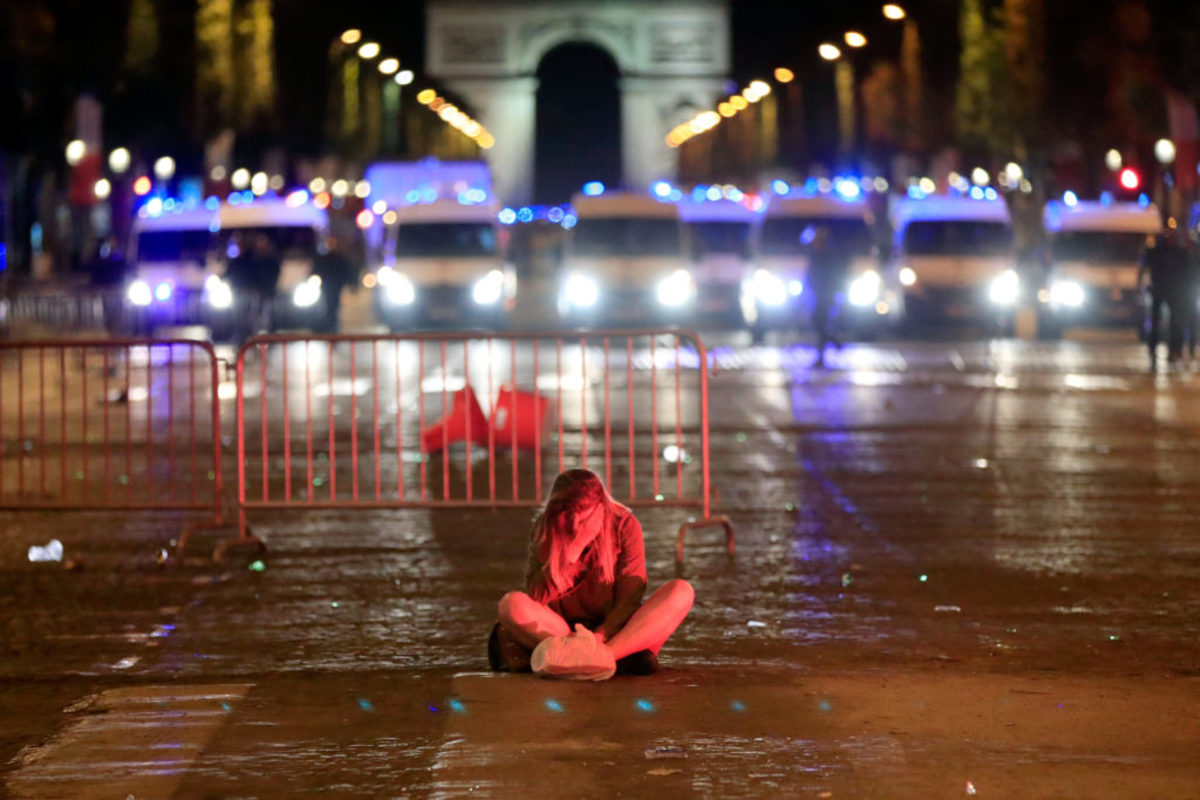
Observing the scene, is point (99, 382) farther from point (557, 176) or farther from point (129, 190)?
point (557, 176)

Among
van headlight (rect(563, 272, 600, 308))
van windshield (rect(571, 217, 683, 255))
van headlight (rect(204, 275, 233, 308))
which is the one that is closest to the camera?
van headlight (rect(563, 272, 600, 308))

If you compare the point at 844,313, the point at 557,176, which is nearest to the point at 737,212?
the point at 844,313

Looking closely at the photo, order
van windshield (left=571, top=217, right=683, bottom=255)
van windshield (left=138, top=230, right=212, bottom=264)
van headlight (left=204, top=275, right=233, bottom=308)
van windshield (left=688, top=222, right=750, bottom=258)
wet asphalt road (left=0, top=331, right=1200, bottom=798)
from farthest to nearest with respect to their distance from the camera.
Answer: van windshield (left=138, top=230, right=212, bottom=264) < van windshield (left=688, top=222, right=750, bottom=258) < van headlight (left=204, top=275, right=233, bottom=308) < van windshield (left=571, top=217, right=683, bottom=255) < wet asphalt road (left=0, top=331, right=1200, bottom=798)

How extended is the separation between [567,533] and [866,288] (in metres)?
26.8

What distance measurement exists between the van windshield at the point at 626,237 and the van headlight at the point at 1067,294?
6.64m

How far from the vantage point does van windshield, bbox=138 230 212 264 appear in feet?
116

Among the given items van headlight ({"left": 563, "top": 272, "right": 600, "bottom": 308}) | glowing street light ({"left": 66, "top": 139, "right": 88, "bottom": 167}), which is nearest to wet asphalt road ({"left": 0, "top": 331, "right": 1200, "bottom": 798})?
van headlight ({"left": 563, "top": 272, "right": 600, "bottom": 308})

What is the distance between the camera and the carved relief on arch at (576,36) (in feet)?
251

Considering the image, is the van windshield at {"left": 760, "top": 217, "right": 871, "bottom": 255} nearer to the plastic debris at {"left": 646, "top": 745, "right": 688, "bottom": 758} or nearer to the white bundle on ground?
the white bundle on ground

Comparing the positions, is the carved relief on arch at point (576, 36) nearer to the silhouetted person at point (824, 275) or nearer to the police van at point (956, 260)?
the police van at point (956, 260)

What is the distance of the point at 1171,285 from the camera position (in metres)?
24.0

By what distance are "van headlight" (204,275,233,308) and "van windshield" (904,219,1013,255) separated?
36.9ft

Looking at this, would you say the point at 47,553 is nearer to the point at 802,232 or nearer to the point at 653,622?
the point at 653,622

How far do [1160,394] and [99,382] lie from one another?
11764 millimetres
